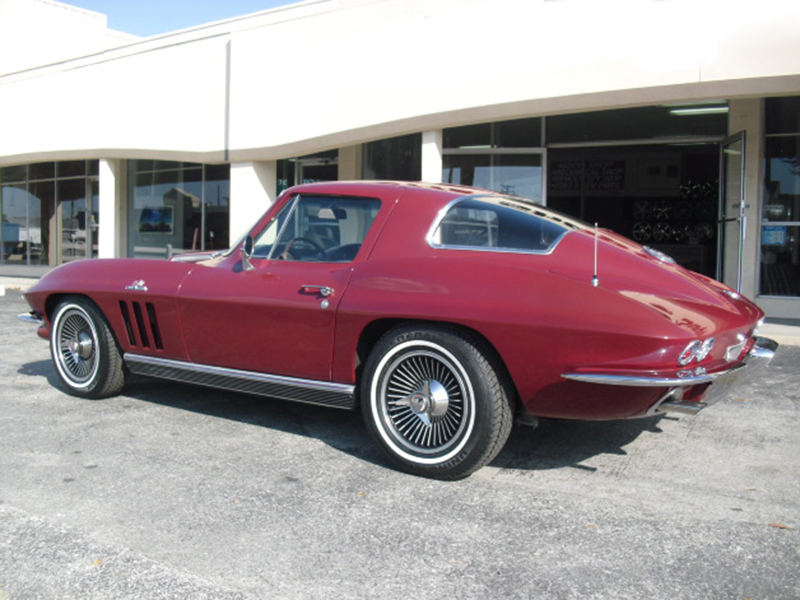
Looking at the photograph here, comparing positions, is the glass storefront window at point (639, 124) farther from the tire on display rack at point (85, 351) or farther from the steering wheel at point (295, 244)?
the tire on display rack at point (85, 351)

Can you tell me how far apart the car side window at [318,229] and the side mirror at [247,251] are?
0.25 feet

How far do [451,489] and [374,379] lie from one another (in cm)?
67

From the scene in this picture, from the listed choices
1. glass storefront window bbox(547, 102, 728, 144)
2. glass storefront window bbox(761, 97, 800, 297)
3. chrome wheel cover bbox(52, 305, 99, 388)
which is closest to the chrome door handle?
chrome wheel cover bbox(52, 305, 99, 388)

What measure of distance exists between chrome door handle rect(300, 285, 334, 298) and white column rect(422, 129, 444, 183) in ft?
23.3

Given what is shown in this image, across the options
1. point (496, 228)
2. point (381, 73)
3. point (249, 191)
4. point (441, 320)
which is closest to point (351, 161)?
point (249, 191)

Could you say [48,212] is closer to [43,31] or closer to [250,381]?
[43,31]

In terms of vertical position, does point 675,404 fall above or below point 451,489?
above

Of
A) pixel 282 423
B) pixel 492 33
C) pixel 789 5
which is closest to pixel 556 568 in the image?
pixel 282 423

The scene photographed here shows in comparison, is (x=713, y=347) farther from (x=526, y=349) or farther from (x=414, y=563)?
(x=414, y=563)

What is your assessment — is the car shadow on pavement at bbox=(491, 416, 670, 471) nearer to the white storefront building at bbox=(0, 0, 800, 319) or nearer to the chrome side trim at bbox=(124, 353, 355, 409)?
the chrome side trim at bbox=(124, 353, 355, 409)

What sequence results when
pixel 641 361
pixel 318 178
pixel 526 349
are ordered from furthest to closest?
pixel 318 178 → pixel 526 349 → pixel 641 361

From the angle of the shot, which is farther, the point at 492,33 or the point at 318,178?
the point at 318,178

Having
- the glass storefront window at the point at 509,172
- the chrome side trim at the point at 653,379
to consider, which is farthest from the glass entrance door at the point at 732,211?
the chrome side trim at the point at 653,379

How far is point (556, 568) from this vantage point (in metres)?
2.79
